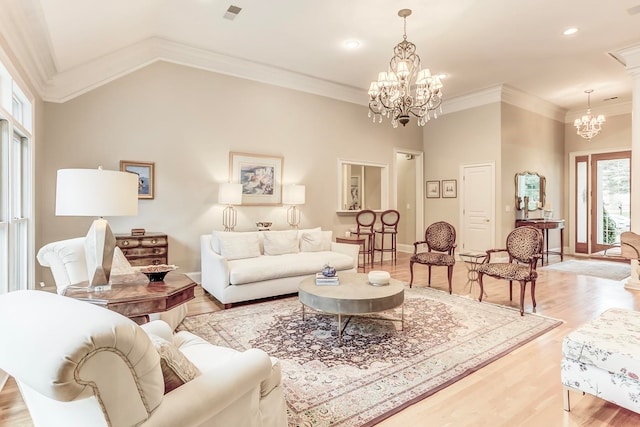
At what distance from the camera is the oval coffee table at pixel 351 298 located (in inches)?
115

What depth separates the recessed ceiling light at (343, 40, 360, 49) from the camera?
4.87m

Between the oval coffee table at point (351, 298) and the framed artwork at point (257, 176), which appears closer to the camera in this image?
the oval coffee table at point (351, 298)

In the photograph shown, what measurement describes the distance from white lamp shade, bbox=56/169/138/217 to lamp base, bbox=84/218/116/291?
187 mm

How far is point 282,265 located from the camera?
14.4 feet

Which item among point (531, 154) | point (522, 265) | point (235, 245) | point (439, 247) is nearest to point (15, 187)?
point (235, 245)

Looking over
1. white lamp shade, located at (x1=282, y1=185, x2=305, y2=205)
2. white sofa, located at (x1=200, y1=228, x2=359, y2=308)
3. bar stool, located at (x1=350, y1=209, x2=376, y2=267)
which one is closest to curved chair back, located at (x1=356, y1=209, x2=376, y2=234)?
bar stool, located at (x1=350, y1=209, x2=376, y2=267)

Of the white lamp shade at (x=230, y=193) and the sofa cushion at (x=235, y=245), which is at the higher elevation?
the white lamp shade at (x=230, y=193)

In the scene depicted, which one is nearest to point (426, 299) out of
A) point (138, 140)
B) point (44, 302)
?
point (44, 302)

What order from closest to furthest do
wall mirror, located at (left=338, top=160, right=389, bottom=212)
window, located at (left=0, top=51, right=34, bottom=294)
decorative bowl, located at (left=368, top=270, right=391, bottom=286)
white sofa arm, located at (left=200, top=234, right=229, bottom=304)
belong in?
1. window, located at (left=0, top=51, right=34, bottom=294)
2. decorative bowl, located at (left=368, top=270, right=391, bottom=286)
3. white sofa arm, located at (left=200, top=234, right=229, bottom=304)
4. wall mirror, located at (left=338, top=160, right=389, bottom=212)

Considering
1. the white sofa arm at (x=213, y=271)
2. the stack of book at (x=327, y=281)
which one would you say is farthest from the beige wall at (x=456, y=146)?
the white sofa arm at (x=213, y=271)

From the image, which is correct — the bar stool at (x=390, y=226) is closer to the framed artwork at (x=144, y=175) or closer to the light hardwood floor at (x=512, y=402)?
the light hardwood floor at (x=512, y=402)

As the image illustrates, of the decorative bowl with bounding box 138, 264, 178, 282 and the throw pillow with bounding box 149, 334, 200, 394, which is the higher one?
the decorative bowl with bounding box 138, 264, 178, 282

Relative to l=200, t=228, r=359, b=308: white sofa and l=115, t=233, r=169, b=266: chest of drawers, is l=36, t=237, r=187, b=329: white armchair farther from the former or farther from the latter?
l=115, t=233, r=169, b=266: chest of drawers

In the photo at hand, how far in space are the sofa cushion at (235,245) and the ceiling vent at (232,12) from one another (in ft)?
8.96
